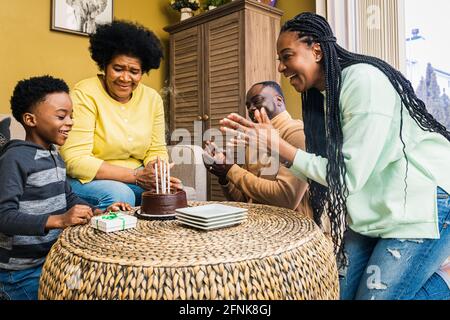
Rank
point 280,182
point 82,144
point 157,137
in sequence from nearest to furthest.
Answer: point 280,182, point 82,144, point 157,137

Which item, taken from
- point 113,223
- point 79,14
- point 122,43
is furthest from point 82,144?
point 79,14

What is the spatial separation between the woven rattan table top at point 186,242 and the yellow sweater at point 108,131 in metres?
0.68

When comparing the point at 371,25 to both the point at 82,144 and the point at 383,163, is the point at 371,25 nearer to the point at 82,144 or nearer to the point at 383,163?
the point at 383,163

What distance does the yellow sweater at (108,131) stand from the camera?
1501mm

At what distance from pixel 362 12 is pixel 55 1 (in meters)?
1.97

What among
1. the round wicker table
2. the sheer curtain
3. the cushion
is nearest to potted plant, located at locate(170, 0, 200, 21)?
the sheer curtain

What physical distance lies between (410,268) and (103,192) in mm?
1058

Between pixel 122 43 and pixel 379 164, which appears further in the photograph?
pixel 122 43

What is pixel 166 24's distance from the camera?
3.08m

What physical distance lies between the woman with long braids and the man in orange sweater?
0.79ft

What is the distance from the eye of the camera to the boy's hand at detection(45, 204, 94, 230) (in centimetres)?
92

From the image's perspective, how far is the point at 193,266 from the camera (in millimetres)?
611

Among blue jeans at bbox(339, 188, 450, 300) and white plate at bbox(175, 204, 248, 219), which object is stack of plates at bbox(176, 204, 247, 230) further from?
blue jeans at bbox(339, 188, 450, 300)
